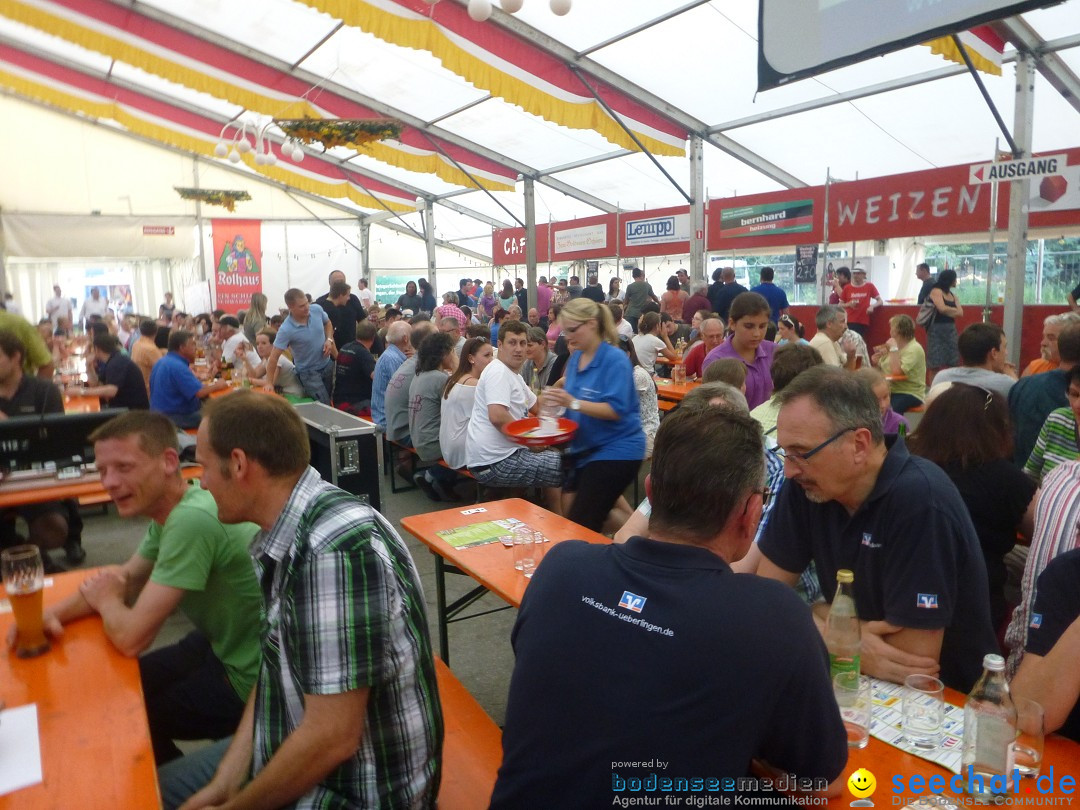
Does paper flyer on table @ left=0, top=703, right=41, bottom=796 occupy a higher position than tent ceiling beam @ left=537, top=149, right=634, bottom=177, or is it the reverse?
tent ceiling beam @ left=537, top=149, right=634, bottom=177

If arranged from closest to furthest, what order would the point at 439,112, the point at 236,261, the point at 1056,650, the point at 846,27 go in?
the point at 1056,650 → the point at 846,27 → the point at 439,112 → the point at 236,261

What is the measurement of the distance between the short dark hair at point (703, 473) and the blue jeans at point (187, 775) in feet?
4.07


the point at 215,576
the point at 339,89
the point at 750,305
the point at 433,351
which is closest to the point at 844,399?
the point at 215,576

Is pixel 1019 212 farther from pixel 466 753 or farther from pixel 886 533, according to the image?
pixel 466 753

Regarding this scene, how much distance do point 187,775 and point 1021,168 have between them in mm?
7094

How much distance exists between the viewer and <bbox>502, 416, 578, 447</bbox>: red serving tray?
138 inches

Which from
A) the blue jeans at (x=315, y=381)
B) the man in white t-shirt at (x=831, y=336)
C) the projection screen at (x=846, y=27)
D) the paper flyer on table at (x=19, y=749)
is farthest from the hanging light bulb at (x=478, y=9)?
the paper flyer on table at (x=19, y=749)

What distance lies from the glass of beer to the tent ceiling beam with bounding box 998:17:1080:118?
8.22 meters

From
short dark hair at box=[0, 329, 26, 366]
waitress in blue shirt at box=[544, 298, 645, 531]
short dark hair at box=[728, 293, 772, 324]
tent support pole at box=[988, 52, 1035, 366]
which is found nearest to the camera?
waitress in blue shirt at box=[544, 298, 645, 531]

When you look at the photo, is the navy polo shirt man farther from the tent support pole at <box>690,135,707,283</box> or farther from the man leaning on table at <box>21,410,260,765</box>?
the tent support pole at <box>690,135,707,283</box>

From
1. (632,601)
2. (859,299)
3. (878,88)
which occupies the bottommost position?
(632,601)

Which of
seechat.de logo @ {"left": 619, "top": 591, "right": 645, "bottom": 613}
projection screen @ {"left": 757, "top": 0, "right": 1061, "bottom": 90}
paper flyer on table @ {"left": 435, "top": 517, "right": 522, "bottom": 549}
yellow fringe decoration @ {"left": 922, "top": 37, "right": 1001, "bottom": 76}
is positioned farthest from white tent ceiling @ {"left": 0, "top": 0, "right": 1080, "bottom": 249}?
seechat.de logo @ {"left": 619, "top": 591, "right": 645, "bottom": 613}

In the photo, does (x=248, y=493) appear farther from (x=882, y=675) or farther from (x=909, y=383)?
(x=909, y=383)

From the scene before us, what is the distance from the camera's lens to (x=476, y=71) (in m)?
8.23
